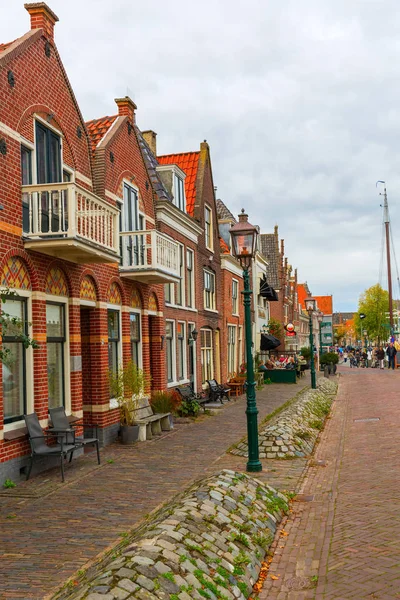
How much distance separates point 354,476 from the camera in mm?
10344

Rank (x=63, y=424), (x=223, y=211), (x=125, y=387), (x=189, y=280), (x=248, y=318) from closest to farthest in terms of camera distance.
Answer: (x=248, y=318)
(x=63, y=424)
(x=125, y=387)
(x=189, y=280)
(x=223, y=211)

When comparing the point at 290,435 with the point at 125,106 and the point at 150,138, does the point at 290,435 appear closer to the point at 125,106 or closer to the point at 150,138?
the point at 125,106

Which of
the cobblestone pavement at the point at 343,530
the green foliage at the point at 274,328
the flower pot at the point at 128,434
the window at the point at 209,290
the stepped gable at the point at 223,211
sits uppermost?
the stepped gable at the point at 223,211

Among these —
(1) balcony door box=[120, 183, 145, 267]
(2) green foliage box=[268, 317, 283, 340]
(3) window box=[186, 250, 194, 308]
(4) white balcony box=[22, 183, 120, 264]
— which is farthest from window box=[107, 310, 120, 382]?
(2) green foliage box=[268, 317, 283, 340]

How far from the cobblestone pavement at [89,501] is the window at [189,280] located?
8.46m

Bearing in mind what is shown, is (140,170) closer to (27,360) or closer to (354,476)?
(27,360)

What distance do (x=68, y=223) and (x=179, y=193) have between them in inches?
461

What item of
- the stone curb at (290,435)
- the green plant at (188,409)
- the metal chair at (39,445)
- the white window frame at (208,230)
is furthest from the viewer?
the white window frame at (208,230)

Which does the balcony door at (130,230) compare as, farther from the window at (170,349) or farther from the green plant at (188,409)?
the green plant at (188,409)

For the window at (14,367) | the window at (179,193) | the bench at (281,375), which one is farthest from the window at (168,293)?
the bench at (281,375)

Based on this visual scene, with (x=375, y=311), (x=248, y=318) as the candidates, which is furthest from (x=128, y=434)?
(x=375, y=311)

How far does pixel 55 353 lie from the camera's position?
39.7 ft

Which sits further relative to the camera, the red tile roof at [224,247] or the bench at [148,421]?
the red tile roof at [224,247]

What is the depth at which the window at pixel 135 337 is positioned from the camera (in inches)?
650
